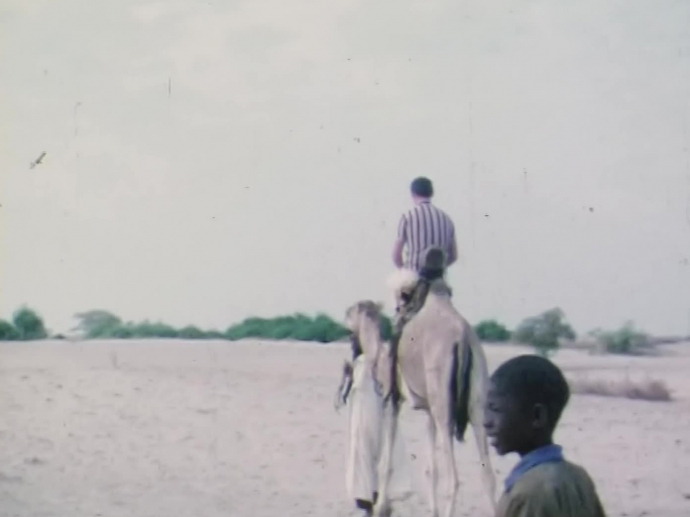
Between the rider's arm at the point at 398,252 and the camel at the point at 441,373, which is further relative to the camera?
the rider's arm at the point at 398,252

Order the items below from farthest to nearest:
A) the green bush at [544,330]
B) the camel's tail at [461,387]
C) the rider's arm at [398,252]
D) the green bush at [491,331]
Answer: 1. the green bush at [544,330]
2. the green bush at [491,331]
3. the rider's arm at [398,252]
4. the camel's tail at [461,387]

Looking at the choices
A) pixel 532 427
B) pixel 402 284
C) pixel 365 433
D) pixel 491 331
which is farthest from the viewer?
pixel 491 331

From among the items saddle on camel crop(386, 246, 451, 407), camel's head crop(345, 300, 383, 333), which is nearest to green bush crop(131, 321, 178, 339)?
camel's head crop(345, 300, 383, 333)

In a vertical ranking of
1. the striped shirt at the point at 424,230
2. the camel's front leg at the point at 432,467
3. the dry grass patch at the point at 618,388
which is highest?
the striped shirt at the point at 424,230

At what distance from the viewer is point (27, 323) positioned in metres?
6.51

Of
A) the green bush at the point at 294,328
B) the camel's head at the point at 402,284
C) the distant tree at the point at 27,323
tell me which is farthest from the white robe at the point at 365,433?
the distant tree at the point at 27,323

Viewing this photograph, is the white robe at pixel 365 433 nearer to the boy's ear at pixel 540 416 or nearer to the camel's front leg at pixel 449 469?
the camel's front leg at pixel 449 469

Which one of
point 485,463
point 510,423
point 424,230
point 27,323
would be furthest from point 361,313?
point 510,423

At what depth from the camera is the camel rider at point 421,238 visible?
5.96 metres

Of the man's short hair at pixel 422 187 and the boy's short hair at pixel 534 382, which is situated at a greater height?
the man's short hair at pixel 422 187

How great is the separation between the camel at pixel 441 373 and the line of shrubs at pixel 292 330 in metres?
0.43

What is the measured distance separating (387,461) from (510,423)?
4079 millimetres

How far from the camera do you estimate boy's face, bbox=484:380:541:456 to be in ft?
7.09

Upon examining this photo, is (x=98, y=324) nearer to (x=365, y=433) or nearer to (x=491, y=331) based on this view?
(x=365, y=433)
